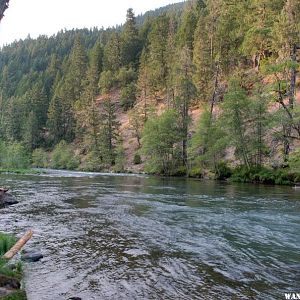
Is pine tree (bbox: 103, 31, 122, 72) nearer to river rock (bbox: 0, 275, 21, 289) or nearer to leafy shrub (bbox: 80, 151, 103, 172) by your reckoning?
leafy shrub (bbox: 80, 151, 103, 172)

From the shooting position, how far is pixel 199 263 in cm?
1017

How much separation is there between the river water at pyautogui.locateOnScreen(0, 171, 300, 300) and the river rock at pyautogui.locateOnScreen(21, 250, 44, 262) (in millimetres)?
207

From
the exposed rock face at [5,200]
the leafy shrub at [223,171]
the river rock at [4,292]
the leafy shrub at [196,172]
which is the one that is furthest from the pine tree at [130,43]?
the river rock at [4,292]

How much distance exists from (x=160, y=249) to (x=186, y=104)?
4784 centimetres

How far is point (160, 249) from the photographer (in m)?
11.6

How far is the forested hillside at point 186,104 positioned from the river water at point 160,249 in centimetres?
1533

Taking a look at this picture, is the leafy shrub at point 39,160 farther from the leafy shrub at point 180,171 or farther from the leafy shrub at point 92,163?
the leafy shrub at point 180,171

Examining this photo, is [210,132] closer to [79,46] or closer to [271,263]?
[271,263]

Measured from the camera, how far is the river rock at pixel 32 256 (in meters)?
10.2

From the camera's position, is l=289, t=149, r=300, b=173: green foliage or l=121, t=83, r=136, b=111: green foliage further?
l=121, t=83, r=136, b=111: green foliage

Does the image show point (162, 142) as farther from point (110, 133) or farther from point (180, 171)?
point (110, 133)

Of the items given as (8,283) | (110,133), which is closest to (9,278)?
(8,283)

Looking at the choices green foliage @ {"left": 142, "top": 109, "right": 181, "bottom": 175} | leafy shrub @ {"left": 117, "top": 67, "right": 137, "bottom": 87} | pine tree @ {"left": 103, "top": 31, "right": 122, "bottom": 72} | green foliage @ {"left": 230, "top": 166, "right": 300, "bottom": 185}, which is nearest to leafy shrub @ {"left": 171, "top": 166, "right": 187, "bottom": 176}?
green foliage @ {"left": 142, "top": 109, "right": 181, "bottom": 175}

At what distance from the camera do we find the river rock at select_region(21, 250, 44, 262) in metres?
10.2
